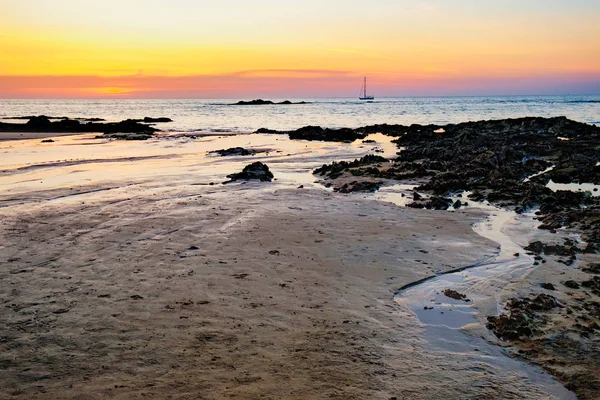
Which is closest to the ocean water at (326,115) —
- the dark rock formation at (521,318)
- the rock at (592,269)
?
the rock at (592,269)

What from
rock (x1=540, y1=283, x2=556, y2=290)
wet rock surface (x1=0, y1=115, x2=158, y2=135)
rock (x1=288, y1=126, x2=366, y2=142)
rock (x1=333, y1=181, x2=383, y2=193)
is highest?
wet rock surface (x1=0, y1=115, x2=158, y2=135)

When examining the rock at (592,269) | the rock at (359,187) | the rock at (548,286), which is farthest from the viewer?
the rock at (359,187)

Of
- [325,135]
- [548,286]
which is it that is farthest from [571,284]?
[325,135]

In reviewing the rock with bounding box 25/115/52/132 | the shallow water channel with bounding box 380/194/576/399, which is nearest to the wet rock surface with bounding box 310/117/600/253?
the shallow water channel with bounding box 380/194/576/399

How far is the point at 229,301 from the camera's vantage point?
6289mm

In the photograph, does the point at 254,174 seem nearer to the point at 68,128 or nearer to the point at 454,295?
the point at 454,295

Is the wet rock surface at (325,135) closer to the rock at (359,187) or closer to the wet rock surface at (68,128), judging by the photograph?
the wet rock surface at (68,128)

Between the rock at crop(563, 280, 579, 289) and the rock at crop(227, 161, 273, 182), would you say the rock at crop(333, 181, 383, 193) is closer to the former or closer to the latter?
the rock at crop(227, 161, 273, 182)

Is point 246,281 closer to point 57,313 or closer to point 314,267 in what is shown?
point 314,267

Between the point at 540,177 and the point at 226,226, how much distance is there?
451 inches

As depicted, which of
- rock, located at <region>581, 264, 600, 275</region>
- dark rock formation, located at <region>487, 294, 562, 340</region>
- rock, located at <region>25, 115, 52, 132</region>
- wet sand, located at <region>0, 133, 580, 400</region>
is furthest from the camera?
rock, located at <region>25, 115, 52, 132</region>

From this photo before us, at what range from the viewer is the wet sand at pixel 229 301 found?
451cm

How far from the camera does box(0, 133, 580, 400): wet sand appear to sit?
14.8 feet

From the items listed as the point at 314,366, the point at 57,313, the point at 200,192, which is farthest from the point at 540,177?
the point at 57,313
